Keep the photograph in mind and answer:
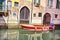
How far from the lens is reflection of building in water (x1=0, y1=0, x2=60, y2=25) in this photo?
9.48 metres

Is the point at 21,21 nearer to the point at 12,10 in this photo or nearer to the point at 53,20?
the point at 12,10

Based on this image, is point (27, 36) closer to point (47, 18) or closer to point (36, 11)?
point (36, 11)

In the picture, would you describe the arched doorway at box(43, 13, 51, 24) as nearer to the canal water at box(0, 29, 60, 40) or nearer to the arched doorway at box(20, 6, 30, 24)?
the arched doorway at box(20, 6, 30, 24)

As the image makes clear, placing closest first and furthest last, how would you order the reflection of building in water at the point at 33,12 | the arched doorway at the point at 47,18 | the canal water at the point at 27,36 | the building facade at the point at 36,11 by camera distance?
the canal water at the point at 27,36 < the reflection of building in water at the point at 33,12 < the building facade at the point at 36,11 < the arched doorway at the point at 47,18

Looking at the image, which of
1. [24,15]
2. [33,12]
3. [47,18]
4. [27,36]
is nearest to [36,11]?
[33,12]

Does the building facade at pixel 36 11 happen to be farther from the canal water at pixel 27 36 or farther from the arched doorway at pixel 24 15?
the canal water at pixel 27 36

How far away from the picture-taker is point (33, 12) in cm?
988

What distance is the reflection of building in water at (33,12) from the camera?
31.1 feet

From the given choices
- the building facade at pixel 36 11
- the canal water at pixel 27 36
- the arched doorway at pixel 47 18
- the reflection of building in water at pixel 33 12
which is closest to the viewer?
the canal water at pixel 27 36

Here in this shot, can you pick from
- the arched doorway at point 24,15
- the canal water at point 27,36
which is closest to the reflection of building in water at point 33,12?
the arched doorway at point 24,15

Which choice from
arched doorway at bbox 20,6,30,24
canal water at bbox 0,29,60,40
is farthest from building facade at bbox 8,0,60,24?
canal water at bbox 0,29,60,40

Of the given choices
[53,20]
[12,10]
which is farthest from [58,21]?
[12,10]

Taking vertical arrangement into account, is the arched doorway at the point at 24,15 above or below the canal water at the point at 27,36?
above

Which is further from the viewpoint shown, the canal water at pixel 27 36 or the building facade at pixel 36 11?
the building facade at pixel 36 11
